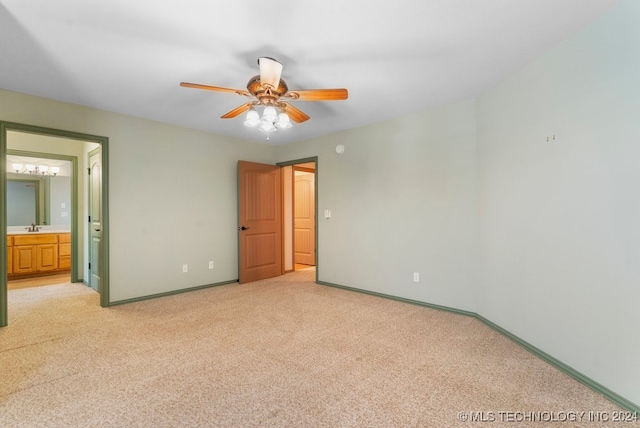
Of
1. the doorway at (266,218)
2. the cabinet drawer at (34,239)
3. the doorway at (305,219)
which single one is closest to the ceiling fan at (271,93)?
the doorway at (266,218)

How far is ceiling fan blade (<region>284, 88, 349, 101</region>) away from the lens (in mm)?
2203

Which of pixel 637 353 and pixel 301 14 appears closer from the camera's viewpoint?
pixel 637 353

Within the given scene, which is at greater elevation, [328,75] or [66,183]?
[328,75]

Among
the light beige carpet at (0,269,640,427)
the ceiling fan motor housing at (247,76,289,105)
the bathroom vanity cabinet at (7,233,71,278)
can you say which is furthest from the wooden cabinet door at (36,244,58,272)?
the ceiling fan motor housing at (247,76,289,105)

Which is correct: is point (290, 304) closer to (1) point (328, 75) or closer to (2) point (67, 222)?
(1) point (328, 75)

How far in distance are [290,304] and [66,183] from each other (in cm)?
559

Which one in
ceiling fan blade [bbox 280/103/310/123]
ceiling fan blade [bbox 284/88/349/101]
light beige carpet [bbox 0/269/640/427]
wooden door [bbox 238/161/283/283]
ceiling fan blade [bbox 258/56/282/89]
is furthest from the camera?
wooden door [bbox 238/161/283/283]

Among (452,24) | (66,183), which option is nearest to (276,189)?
(452,24)

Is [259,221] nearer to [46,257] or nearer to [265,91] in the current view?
[265,91]

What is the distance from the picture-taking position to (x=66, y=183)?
5.86 m

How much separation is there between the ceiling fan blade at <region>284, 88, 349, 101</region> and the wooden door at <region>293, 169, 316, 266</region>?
428 cm

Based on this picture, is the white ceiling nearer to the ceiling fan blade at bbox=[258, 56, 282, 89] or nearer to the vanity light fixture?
the ceiling fan blade at bbox=[258, 56, 282, 89]

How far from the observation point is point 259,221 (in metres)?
5.05

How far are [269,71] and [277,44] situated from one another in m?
0.24
